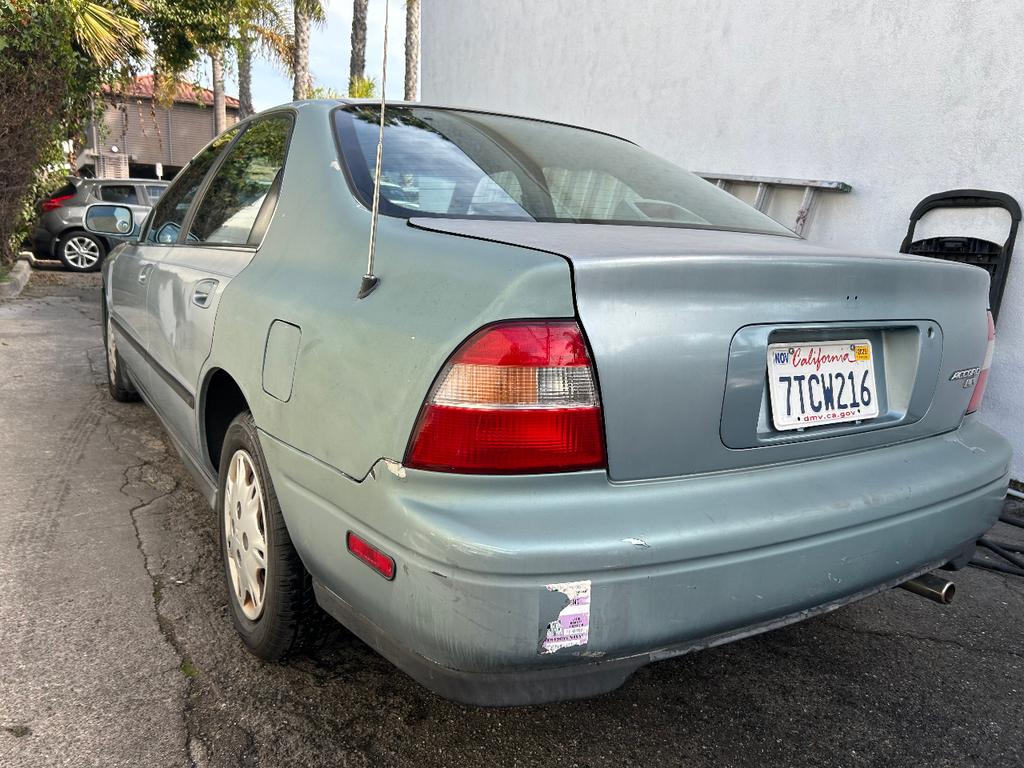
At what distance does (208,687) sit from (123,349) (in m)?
2.50

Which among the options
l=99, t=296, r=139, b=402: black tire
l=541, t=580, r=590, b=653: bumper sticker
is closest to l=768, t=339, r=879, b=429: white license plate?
l=541, t=580, r=590, b=653: bumper sticker

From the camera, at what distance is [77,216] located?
38.0 ft

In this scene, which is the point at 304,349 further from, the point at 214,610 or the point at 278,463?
the point at 214,610

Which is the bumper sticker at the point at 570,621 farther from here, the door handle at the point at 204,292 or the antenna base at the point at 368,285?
the door handle at the point at 204,292

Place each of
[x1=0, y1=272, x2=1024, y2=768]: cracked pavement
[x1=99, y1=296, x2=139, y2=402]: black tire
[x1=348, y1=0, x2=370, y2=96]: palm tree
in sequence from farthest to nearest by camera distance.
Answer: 1. [x1=348, y1=0, x2=370, y2=96]: palm tree
2. [x1=99, y1=296, x2=139, y2=402]: black tire
3. [x1=0, y1=272, x2=1024, y2=768]: cracked pavement

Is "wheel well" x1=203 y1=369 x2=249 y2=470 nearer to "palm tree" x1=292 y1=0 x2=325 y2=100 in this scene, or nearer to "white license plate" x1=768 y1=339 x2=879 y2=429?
"white license plate" x1=768 y1=339 x2=879 y2=429

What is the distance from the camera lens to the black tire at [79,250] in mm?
11648

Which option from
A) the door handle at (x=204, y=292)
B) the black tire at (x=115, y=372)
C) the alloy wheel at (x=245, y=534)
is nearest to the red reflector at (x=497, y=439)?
the alloy wheel at (x=245, y=534)

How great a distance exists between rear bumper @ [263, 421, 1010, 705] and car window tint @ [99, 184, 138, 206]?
11862 mm

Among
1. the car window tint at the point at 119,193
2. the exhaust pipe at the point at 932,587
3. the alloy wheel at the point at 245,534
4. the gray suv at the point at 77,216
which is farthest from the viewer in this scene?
the car window tint at the point at 119,193

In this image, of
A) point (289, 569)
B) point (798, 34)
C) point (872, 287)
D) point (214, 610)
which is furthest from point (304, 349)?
point (798, 34)

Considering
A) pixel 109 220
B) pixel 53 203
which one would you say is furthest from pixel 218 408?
pixel 53 203

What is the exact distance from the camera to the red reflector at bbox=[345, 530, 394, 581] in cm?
147

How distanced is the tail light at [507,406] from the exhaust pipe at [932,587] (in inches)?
44.0
